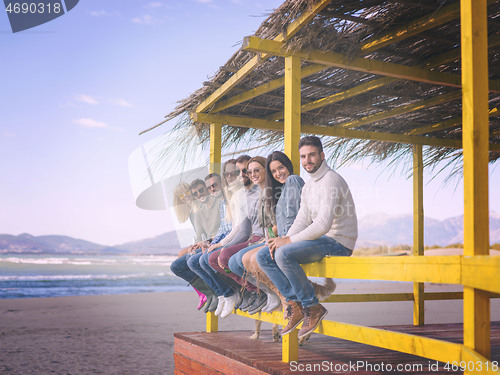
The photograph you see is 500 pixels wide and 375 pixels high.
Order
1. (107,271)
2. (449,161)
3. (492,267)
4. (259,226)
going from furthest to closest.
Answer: (107,271), (449,161), (259,226), (492,267)

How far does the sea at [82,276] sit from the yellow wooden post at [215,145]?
61.1ft

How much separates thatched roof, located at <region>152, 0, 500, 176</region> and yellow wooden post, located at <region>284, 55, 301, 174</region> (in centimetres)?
16

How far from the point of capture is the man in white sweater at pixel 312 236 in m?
3.50

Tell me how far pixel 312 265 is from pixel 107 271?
37.2 m

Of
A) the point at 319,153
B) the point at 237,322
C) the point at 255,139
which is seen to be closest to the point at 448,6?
the point at 319,153

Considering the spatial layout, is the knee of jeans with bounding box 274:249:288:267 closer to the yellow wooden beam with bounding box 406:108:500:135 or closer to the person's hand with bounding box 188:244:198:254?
the person's hand with bounding box 188:244:198:254

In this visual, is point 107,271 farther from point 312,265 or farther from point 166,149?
point 312,265

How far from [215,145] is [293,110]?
210cm

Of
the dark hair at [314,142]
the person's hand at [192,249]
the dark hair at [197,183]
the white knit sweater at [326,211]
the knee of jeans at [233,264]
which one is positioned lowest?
the knee of jeans at [233,264]

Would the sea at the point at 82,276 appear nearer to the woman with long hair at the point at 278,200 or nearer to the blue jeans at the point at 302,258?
the woman with long hair at the point at 278,200

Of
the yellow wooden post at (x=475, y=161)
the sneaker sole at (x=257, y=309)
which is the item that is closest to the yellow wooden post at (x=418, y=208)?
the sneaker sole at (x=257, y=309)

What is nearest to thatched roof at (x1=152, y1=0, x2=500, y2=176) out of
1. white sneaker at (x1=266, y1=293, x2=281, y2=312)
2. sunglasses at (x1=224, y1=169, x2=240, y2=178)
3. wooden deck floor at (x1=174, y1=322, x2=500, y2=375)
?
sunglasses at (x1=224, y1=169, x2=240, y2=178)

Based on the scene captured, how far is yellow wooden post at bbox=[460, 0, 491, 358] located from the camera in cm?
248

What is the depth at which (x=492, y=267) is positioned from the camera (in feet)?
7.56
